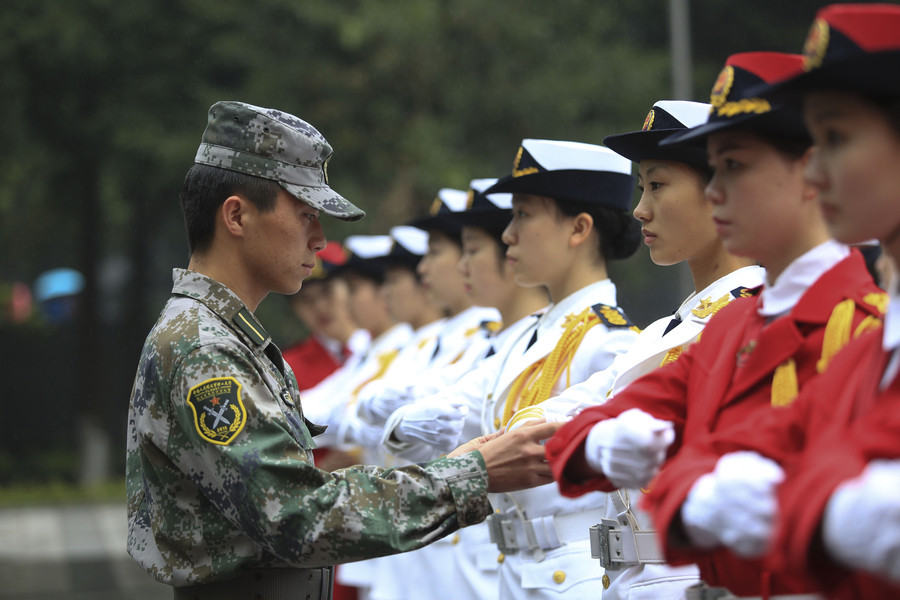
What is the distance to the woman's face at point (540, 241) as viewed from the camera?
452 centimetres

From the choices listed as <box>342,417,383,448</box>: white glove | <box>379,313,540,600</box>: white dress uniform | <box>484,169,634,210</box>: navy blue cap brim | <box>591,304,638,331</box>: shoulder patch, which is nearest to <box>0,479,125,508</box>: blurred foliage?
<box>342,417,383,448</box>: white glove

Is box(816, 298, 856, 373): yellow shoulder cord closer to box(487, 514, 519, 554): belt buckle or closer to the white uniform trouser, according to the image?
the white uniform trouser

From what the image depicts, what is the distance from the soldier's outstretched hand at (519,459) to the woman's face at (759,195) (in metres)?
0.88

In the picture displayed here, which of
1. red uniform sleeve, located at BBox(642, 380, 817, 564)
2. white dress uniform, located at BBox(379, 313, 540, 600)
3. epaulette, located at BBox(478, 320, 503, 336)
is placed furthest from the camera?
epaulette, located at BBox(478, 320, 503, 336)

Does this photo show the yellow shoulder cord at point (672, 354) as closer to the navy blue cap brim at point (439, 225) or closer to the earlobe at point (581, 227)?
the earlobe at point (581, 227)

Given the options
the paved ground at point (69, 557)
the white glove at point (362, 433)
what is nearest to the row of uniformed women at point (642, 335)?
the white glove at point (362, 433)

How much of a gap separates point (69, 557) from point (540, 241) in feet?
29.6

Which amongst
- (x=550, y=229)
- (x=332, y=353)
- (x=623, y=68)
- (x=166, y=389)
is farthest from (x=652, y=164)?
(x=623, y=68)

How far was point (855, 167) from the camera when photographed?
2002 mm

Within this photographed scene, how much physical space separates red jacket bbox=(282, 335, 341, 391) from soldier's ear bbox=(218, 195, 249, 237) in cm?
631

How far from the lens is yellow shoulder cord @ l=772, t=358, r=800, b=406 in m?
2.35

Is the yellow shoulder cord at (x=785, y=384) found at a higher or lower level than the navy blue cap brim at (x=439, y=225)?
lower

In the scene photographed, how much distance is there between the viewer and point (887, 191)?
1993 mm

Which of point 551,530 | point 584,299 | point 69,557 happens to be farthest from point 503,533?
point 69,557
